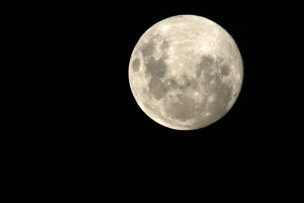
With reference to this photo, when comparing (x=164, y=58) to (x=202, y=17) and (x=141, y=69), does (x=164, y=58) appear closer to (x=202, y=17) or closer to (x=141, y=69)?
(x=141, y=69)

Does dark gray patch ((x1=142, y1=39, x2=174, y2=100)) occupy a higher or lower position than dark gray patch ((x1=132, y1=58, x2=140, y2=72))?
lower

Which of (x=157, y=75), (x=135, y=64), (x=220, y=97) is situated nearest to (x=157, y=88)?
(x=157, y=75)

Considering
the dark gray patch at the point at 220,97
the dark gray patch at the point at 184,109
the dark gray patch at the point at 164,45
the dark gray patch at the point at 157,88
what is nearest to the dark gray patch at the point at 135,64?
the dark gray patch at the point at 157,88

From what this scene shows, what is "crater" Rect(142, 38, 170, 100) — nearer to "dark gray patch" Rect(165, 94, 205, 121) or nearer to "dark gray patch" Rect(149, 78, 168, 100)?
"dark gray patch" Rect(149, 78, 168, 100)

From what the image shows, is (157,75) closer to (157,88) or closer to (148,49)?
(157,88)

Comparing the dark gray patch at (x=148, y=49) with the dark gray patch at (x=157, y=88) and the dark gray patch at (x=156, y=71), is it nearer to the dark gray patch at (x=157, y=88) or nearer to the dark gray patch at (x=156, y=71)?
the dark gray patch at (x=156, y=71)

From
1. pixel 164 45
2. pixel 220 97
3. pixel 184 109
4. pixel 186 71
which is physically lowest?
pixel 184 109

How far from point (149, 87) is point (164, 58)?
1.68ft

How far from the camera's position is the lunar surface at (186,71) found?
577cm

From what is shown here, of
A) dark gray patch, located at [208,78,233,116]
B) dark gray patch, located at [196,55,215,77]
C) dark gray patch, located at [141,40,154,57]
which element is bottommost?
dark gray patch, located at [208,78,233,116]

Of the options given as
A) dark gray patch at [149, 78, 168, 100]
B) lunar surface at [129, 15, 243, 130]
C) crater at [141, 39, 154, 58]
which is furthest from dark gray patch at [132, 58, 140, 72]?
dark gray patch at [149, 78, 168, 100]

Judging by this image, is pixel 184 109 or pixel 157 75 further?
pixel 184 109

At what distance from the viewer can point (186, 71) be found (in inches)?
226

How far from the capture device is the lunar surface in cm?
577
